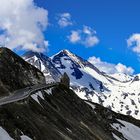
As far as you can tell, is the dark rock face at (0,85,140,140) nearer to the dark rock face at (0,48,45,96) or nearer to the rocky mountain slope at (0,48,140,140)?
the rocky mountain slope at (0,48,140,140)

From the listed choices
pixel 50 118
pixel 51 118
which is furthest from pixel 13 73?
pixel 50 118

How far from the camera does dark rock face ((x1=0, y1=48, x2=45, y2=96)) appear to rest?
117375 millimetres

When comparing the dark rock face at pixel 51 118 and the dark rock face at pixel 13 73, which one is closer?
the dark rock face at pixel 51 118

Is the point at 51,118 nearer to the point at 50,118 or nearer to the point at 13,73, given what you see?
the point at 50,118

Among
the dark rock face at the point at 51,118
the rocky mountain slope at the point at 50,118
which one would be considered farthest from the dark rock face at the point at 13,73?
the dark rock face at the point at 51,118

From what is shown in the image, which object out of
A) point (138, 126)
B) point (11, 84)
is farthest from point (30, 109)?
point (138, 126)

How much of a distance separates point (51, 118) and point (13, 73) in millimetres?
42277

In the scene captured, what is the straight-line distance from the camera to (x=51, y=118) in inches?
3588

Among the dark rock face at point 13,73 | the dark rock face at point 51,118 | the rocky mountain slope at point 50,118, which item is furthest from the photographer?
the dark rock face at point 13,73

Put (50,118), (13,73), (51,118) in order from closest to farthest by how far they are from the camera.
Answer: (50,118) → (51,118) → (13,73)

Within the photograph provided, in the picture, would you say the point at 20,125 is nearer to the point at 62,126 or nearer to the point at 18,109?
the point at 18,109

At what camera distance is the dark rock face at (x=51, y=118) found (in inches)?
2594

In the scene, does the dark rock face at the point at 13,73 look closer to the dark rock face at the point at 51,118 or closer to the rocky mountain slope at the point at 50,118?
the rocky mountain slope at the point at 50,118

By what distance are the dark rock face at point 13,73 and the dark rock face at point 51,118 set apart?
9880mm
